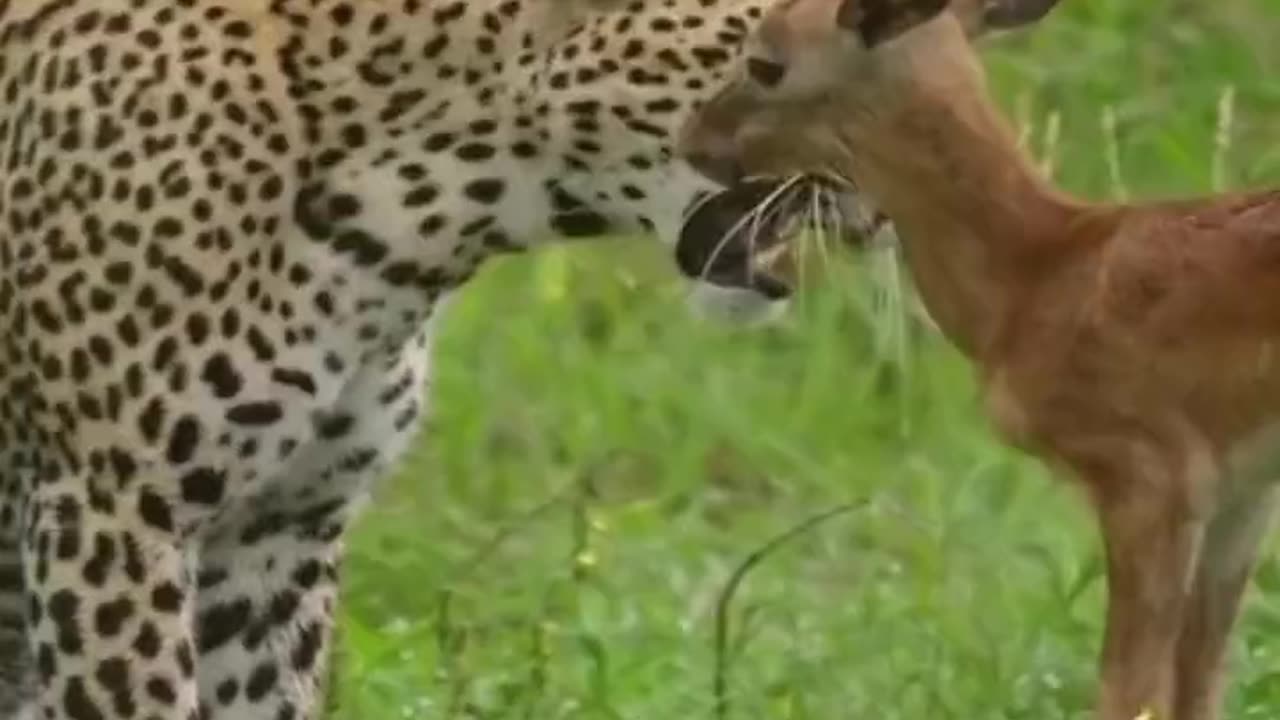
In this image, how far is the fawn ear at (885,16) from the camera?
5.38 meters

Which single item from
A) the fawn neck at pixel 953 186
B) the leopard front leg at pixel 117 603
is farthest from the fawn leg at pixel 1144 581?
the leopard front leg at pixel 117 603

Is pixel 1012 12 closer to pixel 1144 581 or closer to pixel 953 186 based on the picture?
A: pixel 953 186

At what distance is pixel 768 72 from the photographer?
5.46 m

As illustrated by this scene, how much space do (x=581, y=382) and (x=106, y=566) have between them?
2.78m

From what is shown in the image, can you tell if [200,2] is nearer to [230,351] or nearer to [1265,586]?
[230,351]

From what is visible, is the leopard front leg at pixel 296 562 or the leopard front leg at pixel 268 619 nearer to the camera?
the leopard front leg at pixel 296 562

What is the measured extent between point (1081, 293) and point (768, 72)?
442 mm

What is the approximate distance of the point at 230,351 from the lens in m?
5.64

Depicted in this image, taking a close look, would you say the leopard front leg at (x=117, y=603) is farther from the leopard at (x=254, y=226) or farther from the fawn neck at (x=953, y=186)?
the fawn neck at (x=953, y=186)

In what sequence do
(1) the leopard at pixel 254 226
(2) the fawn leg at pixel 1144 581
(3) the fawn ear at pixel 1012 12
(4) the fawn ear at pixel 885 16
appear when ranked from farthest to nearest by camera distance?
(1) the leopard at pixel 254 226 → (3) the fawn ear at pixel 1012 12 → (4) the fawn ear at pixel 885 16 → (2) the fawn leg at pixel 1144 581

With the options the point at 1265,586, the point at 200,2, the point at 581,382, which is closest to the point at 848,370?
the point at 581,382

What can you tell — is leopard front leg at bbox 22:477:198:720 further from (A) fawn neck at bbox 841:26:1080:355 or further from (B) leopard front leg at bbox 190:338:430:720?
(A) fawn neck at bbox 841:26:1080:355

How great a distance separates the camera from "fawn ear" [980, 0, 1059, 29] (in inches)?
217

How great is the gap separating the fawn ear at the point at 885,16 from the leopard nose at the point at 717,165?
192 mm
